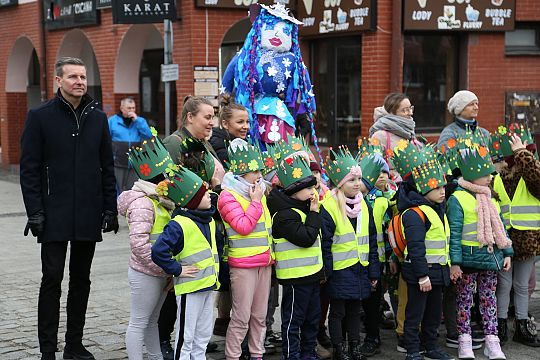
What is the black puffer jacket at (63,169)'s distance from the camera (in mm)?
5559

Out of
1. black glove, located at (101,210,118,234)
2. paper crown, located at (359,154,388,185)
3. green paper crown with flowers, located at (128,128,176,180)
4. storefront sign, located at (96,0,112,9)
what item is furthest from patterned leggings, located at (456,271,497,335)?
storefront sign, located at (96,0,112,9)

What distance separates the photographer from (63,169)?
5.66 metres

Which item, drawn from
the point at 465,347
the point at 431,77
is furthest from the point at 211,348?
the point at 431,77

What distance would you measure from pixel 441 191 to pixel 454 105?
1674 millimetres

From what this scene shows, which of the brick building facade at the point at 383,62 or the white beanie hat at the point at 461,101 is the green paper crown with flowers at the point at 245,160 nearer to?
the white beanie hat at the point at 461,101

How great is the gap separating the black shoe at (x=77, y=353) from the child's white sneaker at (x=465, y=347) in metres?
2.75

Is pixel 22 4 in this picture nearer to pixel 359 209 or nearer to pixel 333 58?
pixel 333 58

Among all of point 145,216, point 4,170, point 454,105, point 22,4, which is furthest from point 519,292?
point 4,170

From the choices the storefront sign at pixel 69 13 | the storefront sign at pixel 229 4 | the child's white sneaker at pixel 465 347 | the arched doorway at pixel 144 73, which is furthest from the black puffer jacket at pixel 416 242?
the storefront sign at pixel 69 13

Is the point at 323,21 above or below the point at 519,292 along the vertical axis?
above

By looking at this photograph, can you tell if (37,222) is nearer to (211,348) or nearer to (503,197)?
(211,348)

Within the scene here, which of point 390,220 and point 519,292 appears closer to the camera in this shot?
point 390,220

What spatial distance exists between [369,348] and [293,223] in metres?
1.32

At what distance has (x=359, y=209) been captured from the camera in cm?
582
